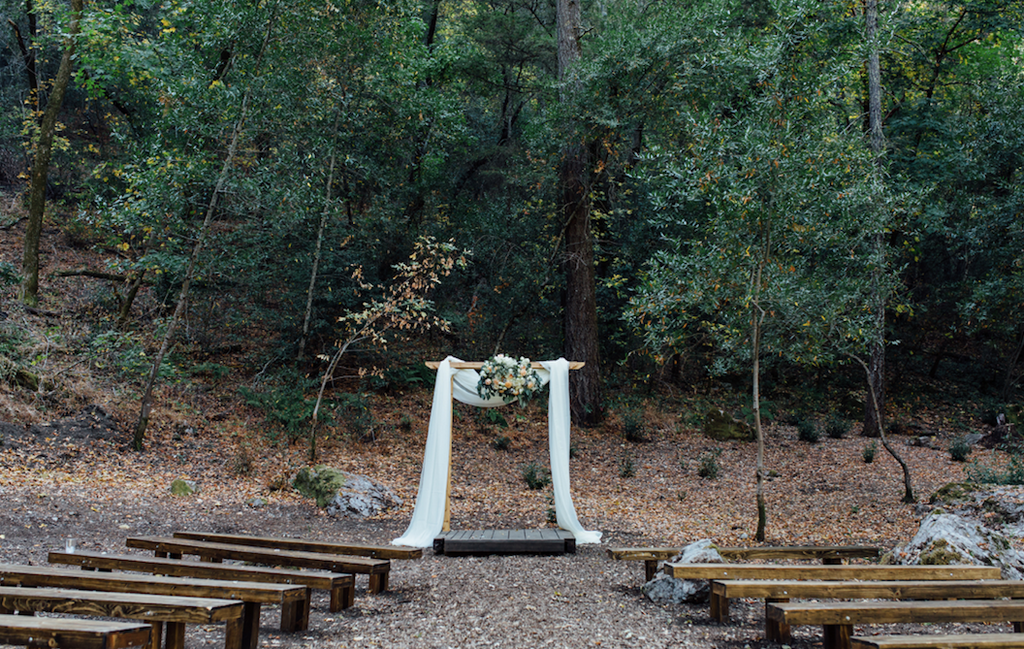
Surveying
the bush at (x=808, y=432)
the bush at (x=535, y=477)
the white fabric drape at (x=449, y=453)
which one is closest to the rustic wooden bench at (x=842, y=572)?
the white fabric drape at (x=449, y=453)

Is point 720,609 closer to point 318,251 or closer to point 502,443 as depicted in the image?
point 502,443

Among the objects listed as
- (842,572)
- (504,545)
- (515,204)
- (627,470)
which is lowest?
(504,545)

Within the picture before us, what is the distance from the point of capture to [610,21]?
41.8 ft

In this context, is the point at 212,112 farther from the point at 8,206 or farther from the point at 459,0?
the point at 459,0

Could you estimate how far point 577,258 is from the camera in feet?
43.8

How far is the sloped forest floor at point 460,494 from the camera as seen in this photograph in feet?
13.9

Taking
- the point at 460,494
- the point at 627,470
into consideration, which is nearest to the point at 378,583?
the point at 460,494

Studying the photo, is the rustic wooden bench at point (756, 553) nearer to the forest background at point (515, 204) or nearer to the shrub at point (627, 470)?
the forest background at point (515, 204)

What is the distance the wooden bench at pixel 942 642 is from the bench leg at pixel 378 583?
A: 333 cm

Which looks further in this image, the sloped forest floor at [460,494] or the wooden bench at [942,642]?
the sloped forest floor at [460,494]

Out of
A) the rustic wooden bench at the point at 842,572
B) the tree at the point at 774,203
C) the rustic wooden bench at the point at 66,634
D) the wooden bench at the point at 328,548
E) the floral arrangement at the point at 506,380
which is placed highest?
the tree at the point at 774,203

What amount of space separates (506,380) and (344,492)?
3.08 m

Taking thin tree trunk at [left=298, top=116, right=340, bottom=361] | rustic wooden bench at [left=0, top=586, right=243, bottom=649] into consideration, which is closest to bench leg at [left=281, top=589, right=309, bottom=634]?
rustic wooden bench at [left=0, top=586, right=243, bottom=649]

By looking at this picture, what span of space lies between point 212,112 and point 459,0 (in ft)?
36.5
